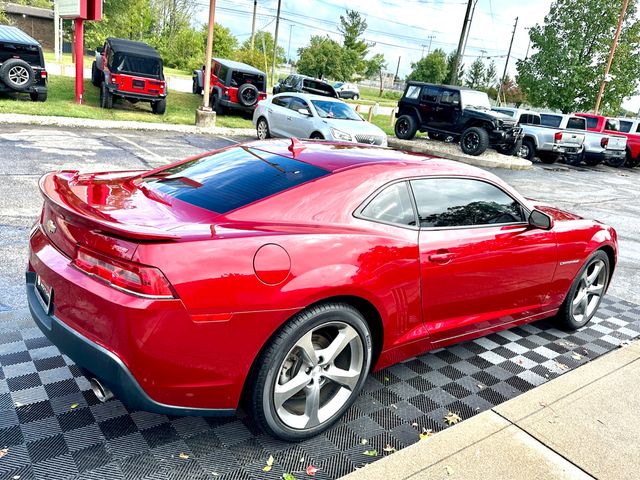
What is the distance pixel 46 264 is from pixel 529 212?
3.22 meters

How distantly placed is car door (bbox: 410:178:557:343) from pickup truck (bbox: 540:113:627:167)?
17.4 metres

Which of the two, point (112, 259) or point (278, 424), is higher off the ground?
point (112, 259)

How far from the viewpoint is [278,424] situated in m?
2.60

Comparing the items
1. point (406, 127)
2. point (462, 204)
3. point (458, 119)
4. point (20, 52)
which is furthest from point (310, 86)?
point (462, 204)

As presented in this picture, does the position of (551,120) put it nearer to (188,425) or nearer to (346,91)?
(188,425)

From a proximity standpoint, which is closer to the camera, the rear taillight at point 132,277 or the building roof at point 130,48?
the rear taillight at point 132,277

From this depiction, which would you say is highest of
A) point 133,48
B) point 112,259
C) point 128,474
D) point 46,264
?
point 133,48

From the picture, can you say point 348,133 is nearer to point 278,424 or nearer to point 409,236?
point 409,236

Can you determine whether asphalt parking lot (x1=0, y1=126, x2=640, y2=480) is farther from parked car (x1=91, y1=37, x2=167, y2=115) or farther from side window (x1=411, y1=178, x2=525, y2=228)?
parked car (x1=91, y1=37, x2=167, y2=115)

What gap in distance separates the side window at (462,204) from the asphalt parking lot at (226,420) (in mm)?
1104

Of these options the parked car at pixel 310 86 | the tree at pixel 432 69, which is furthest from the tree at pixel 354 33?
the parked car at pixel 310 86

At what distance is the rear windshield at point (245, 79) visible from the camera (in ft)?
58.5

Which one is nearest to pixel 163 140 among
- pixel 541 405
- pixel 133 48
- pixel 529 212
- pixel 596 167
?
pixel 133 48

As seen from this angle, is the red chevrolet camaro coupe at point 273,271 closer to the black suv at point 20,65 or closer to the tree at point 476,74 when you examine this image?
the black suv at point 20,65
